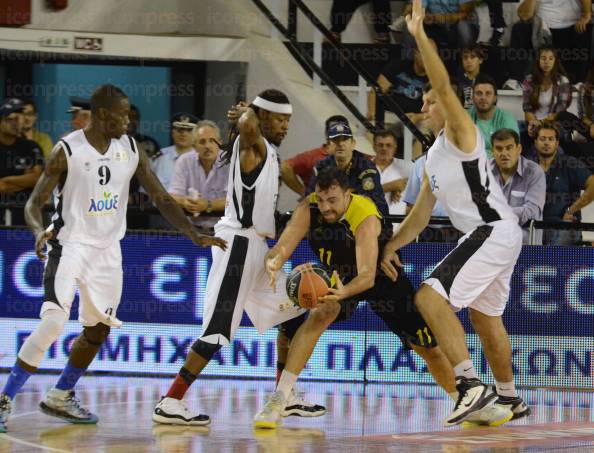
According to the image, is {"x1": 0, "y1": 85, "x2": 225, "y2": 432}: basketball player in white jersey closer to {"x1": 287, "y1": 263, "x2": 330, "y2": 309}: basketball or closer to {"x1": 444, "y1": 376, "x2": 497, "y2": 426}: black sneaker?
{"x1": 287, "y1": 263, "x2": 330, "y2": 309}: basketball

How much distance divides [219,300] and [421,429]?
1647 mm

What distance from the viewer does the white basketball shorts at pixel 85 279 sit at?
8422mm

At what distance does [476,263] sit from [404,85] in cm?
584

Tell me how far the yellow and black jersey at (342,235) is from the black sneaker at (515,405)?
132cm

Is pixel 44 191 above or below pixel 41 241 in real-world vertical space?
above

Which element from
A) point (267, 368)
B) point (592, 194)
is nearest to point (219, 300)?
point (267, 368)

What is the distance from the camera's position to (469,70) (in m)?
13.4

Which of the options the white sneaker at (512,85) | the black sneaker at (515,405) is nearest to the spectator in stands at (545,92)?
the white sneaker at (512,85)

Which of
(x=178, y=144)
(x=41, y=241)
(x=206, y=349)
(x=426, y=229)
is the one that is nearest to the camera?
(x=41, y=241)

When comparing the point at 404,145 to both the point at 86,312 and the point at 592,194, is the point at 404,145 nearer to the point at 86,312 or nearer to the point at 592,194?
the point at 592,194

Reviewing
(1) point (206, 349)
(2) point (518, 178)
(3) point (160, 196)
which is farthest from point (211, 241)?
(2) point (518, 178)

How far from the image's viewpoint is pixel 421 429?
8.70m

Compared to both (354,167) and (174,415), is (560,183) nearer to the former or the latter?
(354,167)

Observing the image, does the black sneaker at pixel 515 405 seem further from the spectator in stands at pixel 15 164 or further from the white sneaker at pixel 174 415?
the spectator in stands at pixel 15 164
